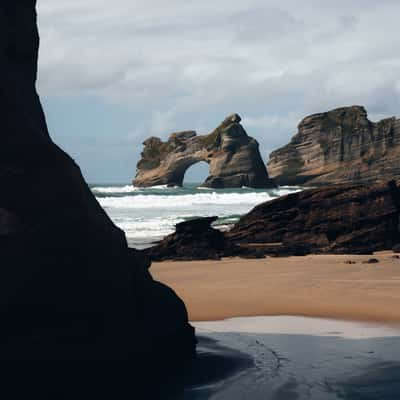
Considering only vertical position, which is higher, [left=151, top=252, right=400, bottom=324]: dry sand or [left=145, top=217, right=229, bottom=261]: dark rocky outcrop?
[left=145, top=217, right=229, bottom=261]: dark rocky outcrop

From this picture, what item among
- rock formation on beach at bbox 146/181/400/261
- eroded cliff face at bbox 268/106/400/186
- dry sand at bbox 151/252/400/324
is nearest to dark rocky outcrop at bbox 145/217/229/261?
rock formation on beach at bbox 146/181/400/261

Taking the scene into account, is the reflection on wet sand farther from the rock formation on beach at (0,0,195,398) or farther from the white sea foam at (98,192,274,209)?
the white sea foam at (98,192,274,209)

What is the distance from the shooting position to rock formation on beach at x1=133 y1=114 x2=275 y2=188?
124 metres

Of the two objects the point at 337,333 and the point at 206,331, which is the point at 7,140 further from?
the point at 337,333

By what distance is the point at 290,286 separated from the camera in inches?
634

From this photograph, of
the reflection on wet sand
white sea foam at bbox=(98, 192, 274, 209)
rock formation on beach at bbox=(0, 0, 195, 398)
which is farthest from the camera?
white sea foam at bbox=(98, 192, 274, 209)

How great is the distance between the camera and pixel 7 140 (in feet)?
23.6

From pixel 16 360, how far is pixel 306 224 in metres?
18.9

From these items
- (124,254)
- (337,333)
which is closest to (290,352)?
(337,333)

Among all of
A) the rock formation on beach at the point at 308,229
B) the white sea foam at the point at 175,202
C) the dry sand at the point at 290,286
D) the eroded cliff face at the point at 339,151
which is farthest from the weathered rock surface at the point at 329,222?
the eroded cliff face at the point at 339,151

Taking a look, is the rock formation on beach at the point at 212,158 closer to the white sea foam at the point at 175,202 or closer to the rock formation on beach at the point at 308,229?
the white sea foam at the point at 175,202

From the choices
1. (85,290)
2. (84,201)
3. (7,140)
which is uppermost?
(7,140)

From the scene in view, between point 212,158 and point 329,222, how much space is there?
343 feet

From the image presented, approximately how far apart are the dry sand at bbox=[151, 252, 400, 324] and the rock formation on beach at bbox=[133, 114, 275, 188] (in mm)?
101696
